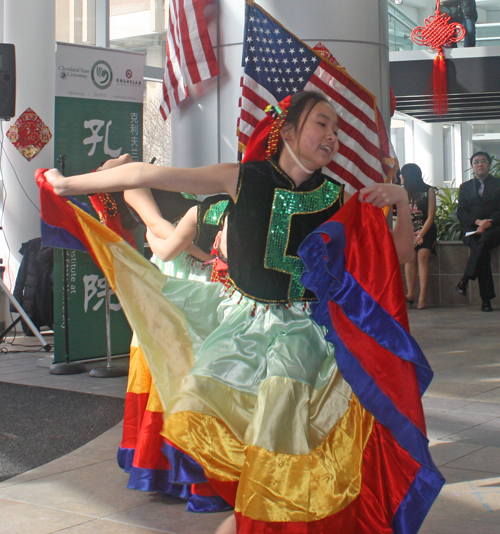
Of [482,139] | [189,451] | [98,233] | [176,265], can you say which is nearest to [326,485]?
[189,451]

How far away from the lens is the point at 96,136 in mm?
6105

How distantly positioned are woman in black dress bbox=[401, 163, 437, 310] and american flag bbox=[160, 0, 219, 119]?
4569 mm

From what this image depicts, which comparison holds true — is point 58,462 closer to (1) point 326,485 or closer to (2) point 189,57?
(1) point 326,485

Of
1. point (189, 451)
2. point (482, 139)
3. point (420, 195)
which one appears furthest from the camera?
point (482, 139)

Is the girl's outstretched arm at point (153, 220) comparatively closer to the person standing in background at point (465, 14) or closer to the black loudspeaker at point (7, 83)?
the black loudspeaker at point (7, 83)

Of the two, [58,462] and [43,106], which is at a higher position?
[43,106]

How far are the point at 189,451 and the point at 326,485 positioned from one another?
41 centimetres

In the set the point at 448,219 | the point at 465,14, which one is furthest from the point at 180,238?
the point at 465,14

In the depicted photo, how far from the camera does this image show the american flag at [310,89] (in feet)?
15.0

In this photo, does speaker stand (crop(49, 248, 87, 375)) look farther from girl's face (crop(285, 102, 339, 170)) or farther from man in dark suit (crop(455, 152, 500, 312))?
man in dark suit (crop(455, 152, 500, 312))

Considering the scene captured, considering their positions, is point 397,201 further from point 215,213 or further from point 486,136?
point 486,136

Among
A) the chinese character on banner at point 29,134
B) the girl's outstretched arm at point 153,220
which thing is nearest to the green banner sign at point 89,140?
the girl's outstretched arm at point 153,220

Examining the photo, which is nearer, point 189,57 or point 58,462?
point 58,462

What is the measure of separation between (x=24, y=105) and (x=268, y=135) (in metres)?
6.76
